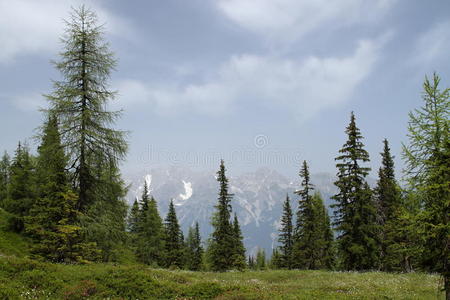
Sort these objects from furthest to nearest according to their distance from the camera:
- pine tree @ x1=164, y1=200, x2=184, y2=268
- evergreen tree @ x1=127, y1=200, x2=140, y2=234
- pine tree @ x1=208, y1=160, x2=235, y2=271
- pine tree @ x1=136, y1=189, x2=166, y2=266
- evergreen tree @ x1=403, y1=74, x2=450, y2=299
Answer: evergreen tree @ x1=127, y1=200, x2=140, y2=234 → pine tree @ x1=164, y1=200, x2=184, y2=268 → pine tree @ x1=136, y1=189, x2=166, y2=266 → pine tree @ x1=208, y1=160, x2=235, y2=271 → evergreen tree @ x1=403, y1=74, x2=450, y2=299

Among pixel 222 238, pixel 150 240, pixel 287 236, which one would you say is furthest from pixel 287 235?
pixel 150 240

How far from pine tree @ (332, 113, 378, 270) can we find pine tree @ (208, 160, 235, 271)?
16.9 meters

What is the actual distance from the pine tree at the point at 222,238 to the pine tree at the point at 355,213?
667 inches

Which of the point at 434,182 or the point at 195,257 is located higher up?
the point at 434,182

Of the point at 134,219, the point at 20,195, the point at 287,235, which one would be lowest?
the point at 287,235

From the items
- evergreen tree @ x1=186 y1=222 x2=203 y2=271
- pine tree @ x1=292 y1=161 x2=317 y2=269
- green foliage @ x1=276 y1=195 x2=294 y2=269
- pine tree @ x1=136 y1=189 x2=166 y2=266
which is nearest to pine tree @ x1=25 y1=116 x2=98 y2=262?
pine tree @ x1=292 y1=161 x2=317 y2=269

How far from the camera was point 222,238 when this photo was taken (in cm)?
4409

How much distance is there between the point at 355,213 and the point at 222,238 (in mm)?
19772

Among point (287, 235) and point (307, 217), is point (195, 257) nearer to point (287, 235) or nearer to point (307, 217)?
point (287, 235)

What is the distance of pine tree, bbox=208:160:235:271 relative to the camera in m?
44.0

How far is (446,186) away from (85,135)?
18807mm

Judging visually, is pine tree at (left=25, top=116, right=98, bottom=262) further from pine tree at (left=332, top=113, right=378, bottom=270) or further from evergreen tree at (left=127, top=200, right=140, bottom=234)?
evergreen tree at (left=127, top=200, right=140, bottom=234)

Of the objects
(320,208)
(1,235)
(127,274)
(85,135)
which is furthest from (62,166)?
(320,208)

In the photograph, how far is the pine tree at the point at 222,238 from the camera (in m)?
44.0
